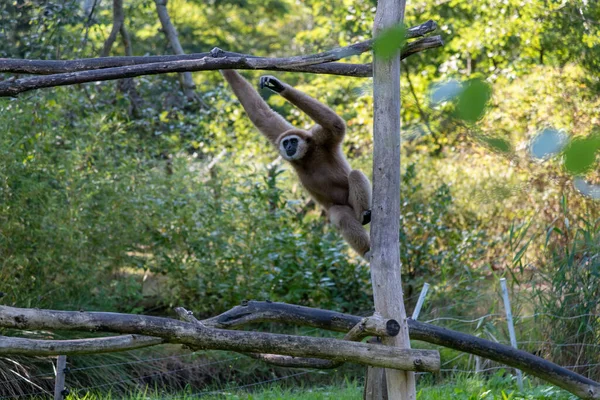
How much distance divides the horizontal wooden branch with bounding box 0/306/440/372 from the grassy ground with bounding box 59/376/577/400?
1.81m

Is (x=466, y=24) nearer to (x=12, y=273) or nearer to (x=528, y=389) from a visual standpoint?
(x=528, y=389)

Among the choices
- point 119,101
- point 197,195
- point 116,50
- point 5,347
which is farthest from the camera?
point 116,50

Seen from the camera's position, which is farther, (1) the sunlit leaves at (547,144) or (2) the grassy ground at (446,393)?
(2) the grassy ground at (446,393)

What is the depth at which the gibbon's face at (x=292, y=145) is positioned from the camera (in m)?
5.86

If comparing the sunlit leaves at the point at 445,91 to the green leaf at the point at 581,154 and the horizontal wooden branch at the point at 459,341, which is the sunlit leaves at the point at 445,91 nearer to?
the green leaf at the point at 581,154

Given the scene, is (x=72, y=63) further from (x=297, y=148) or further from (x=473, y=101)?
(x=473, y=101)

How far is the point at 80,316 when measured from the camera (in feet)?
11.0

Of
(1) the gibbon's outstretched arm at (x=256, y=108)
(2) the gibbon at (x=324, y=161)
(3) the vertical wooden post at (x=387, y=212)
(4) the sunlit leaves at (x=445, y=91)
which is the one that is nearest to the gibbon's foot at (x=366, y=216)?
(2) the gibbon at (x=324, y=161)

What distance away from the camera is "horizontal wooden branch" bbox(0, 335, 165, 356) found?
10.8 ft

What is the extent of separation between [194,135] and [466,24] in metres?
6.00

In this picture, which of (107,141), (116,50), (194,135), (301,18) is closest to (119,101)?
(194,135)

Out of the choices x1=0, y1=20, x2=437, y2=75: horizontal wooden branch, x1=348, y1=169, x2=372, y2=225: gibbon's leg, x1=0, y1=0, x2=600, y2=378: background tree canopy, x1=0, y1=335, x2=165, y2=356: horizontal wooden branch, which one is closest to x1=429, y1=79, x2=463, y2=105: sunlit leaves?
x1=0, y1=335, x2=165, y2=356: horizontal wooden branch

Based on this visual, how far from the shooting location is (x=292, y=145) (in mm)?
5871

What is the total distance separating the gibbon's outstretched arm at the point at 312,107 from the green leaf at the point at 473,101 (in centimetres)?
340
